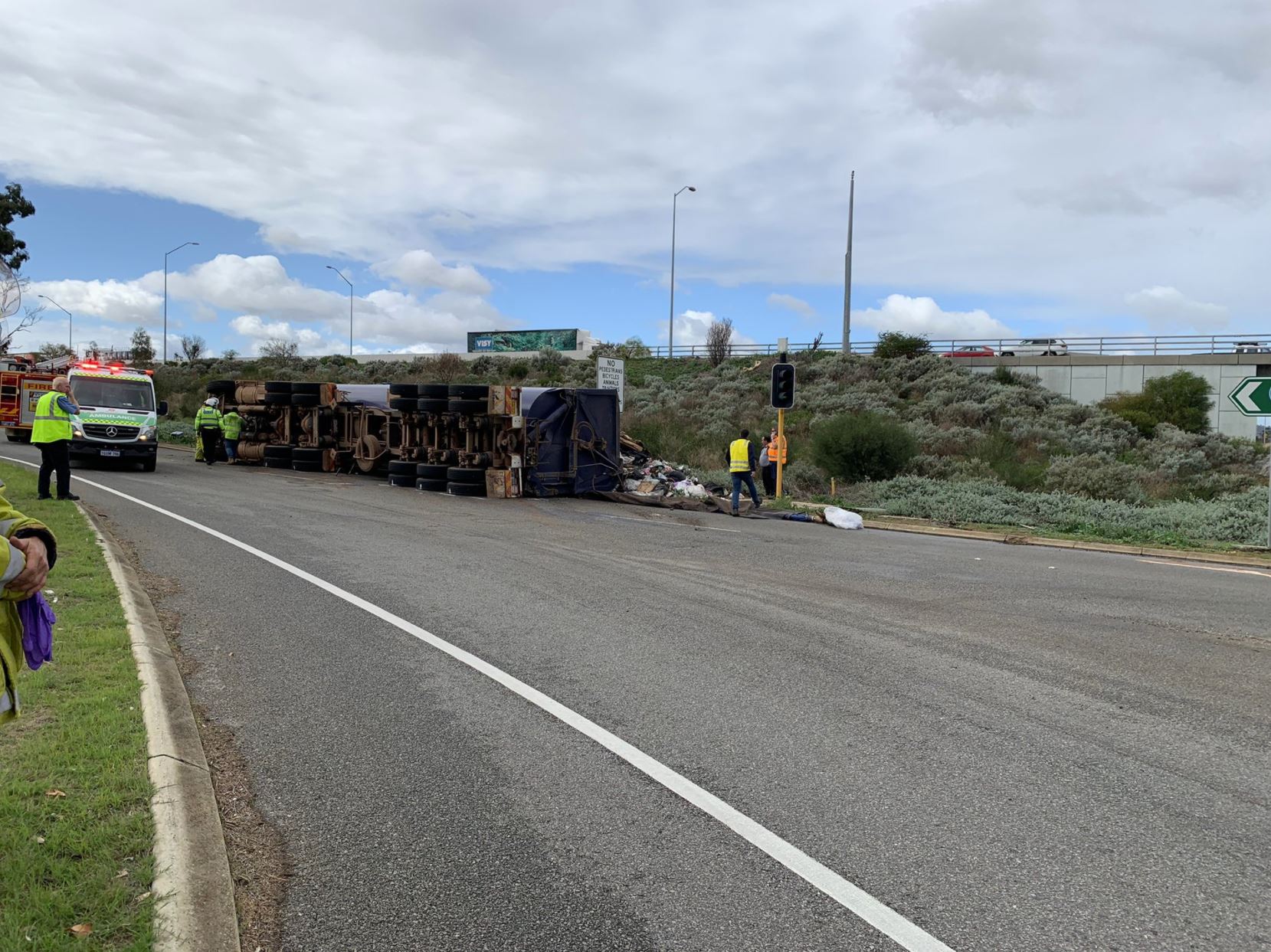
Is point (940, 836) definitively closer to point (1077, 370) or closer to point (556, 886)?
point (556, 886)

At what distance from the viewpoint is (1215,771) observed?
474 cm

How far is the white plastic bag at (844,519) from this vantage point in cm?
1625

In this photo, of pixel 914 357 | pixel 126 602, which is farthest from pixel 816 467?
pixel 914 357

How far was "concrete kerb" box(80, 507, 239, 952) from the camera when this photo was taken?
10.3ft

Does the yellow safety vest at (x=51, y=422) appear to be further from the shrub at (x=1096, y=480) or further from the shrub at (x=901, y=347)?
the shrub at (x=901, y=347)

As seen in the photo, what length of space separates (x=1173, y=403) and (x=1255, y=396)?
28.5 m

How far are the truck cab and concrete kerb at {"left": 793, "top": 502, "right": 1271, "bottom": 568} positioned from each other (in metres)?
15.8

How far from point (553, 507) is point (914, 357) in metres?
34.8

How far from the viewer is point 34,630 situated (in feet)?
10.4

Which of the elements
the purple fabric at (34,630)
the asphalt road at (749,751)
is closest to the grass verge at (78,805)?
the asphalt road at (749,751)

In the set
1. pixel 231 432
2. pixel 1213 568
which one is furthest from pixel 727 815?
pixel 231 432

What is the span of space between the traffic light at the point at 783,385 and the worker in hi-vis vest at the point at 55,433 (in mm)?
12636

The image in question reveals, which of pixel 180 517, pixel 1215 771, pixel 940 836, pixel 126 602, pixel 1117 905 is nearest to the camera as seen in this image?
pixel 1117 905

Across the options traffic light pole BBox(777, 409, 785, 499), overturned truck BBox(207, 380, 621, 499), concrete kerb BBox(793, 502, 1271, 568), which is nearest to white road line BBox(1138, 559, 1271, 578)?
concrete kerb BBox(793, 502, 1271, 568)
